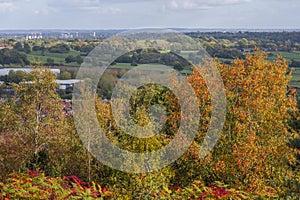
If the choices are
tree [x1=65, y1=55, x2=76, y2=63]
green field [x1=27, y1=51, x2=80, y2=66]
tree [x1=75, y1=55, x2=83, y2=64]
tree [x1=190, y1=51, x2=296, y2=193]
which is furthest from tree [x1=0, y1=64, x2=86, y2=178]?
tree [x1=65, y1=55, x2=76, y2=63]

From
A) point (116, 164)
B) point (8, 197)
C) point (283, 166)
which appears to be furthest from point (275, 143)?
point (8, 197)

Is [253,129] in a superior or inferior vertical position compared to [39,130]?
superior

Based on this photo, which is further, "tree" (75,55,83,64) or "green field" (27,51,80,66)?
"green field" (27,51,80,66)

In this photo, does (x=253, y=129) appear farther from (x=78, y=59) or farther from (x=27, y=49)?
(x=27, y=49)

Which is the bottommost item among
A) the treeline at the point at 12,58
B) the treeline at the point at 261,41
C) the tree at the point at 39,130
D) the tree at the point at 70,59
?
the treeline at the point at 12,58

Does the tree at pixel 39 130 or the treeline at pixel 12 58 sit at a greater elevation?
the tree at pixel 39 130

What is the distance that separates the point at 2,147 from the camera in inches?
473

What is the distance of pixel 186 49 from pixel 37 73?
8.02m

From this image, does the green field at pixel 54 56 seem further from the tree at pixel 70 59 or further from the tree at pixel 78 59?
the tree at pixel 70 59

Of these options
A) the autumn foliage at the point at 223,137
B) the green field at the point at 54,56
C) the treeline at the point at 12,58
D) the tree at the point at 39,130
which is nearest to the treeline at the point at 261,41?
the green field at the point at 54,56

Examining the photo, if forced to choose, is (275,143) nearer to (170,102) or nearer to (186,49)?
A: (170,102)

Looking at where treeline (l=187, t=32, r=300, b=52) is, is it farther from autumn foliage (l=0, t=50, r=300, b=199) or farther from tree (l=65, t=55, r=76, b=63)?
autumn foliage (l=0, t=50, r=300, b=199)

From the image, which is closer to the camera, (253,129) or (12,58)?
(253,129)

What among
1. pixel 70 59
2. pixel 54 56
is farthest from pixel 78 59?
pixel 54 56
